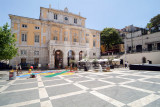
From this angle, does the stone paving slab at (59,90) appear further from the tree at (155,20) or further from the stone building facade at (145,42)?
the tree at (155,20)

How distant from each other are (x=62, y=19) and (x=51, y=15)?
11.5 ft

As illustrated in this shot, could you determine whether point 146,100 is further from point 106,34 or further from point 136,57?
point 106,34

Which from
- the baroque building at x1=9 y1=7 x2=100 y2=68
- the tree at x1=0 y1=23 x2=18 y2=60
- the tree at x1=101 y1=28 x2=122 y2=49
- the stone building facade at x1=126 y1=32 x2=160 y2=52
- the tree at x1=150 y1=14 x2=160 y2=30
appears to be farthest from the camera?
the tree at x1=101 y1=28 x2=122 y2=49

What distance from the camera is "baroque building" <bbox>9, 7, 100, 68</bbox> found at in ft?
71.9

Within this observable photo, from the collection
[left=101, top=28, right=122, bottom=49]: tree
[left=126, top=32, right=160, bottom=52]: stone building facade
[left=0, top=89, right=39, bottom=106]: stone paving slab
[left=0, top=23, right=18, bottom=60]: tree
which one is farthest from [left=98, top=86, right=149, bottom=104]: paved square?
[left=101, top=28, right=122, bottom=49]: tree

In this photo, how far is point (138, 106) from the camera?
3699mm

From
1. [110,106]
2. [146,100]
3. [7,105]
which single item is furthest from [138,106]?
[7,105]

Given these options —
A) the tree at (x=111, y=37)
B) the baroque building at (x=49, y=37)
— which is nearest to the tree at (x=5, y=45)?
the baroque building at (x=49, y=37)

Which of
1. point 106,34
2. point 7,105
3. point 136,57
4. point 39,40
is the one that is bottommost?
point 7,105

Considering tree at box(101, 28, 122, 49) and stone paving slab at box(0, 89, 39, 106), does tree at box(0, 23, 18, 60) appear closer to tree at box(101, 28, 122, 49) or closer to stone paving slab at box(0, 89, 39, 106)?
stone paving slab at box(0, 89, 39, 106)

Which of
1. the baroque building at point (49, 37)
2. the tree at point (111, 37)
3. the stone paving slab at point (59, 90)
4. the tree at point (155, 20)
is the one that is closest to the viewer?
the stone paving slab at point (59, 90)

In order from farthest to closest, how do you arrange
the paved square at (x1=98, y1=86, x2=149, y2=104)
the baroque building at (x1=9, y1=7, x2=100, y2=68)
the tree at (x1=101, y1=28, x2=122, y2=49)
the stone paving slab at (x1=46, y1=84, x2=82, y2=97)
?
the tree at (x1=101, y1=28, x2=122, y2=49) → the baroque building at (x1=9, y1=7, x2=100, y2=68) → the stone paving slab at (x1=46, y1=84, x2=82, y2=97) → the paved square at (x1=98, y1=86, x2=149, y2=104)

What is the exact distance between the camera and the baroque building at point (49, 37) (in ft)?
71.9

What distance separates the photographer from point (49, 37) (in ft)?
82.9
